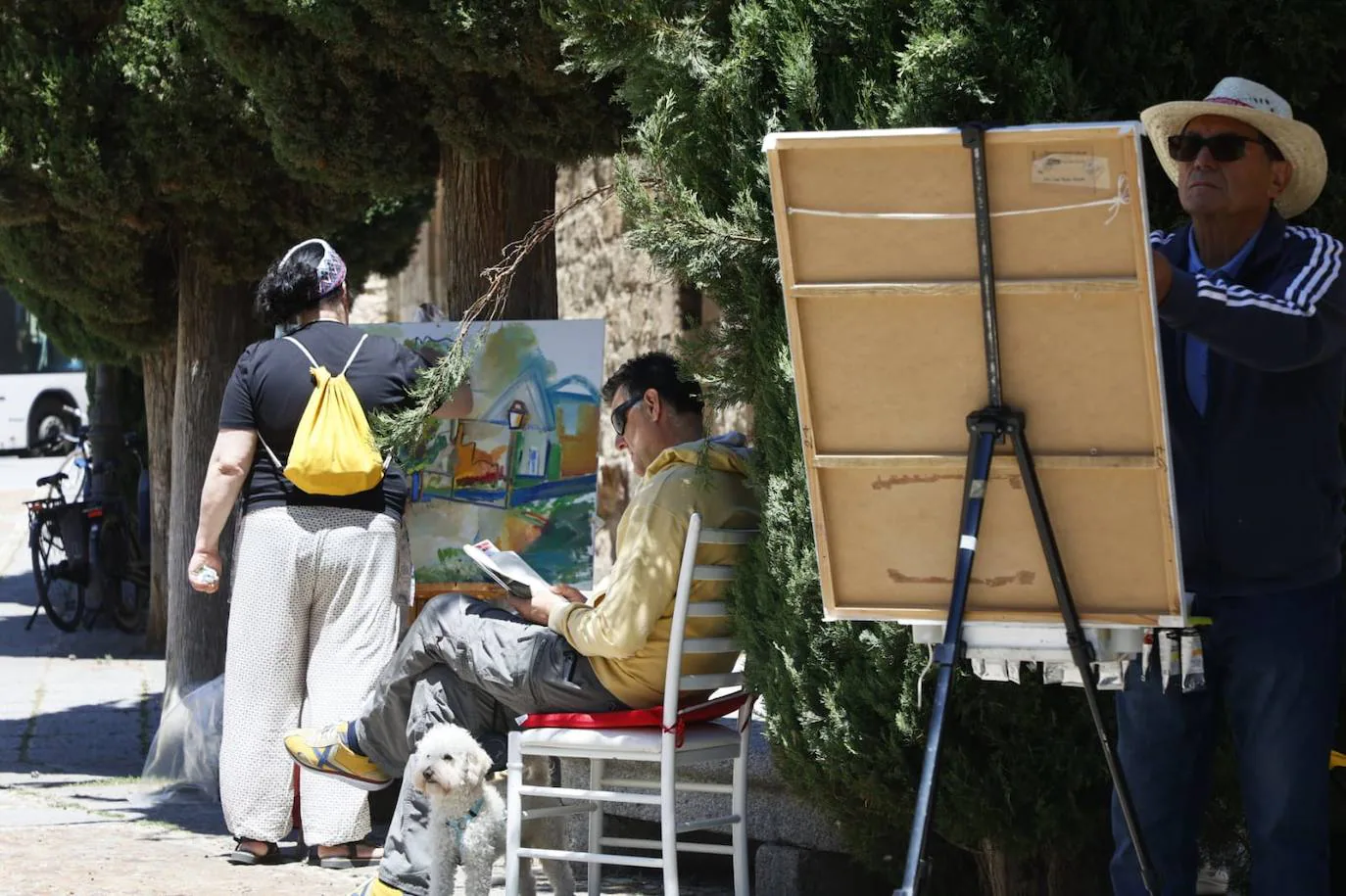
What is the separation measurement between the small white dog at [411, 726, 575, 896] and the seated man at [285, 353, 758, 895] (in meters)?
0.08

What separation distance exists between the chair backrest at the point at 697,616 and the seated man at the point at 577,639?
0.03 meters

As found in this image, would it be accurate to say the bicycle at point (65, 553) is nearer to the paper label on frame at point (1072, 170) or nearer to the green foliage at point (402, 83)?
the green foliage at point (402, 83)

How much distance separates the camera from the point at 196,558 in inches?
202

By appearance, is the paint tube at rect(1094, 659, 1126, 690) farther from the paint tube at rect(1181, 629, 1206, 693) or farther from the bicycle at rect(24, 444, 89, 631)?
the bicycle at rect(24, 444, 89, 631)

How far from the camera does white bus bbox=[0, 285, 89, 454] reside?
77.3 ft

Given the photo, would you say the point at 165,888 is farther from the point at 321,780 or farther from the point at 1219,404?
the point at 1219,404

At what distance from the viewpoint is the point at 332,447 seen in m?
5.00

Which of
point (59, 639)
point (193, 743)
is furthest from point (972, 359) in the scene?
point (59, 639)

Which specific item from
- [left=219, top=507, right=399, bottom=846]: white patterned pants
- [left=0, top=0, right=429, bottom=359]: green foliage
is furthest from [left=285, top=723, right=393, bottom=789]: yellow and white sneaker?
[left=0, top=0, right=429, bottom=359]: green foliage

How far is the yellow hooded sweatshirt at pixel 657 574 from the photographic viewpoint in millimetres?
3984

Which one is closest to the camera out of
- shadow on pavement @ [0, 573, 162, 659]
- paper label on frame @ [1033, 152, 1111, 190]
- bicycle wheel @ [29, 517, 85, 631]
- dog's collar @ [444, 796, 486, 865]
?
paper label on frame @ [1033, 152, 1111, 190]

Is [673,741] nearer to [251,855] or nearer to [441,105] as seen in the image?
[251,855]

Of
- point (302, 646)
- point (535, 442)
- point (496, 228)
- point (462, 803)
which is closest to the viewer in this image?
point (462, 803)

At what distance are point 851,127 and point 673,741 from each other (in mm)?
1401
